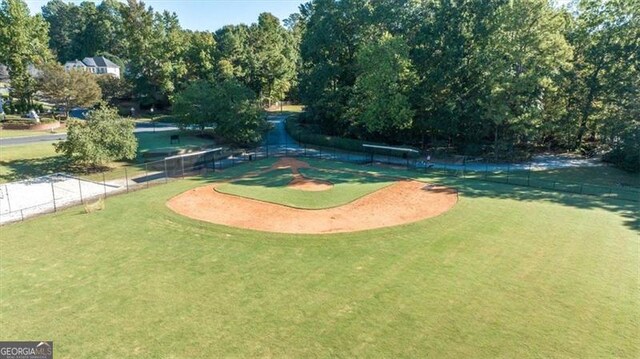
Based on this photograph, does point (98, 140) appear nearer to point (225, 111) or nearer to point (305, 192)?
point (225, 111)

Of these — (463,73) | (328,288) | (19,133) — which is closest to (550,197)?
(463,73)

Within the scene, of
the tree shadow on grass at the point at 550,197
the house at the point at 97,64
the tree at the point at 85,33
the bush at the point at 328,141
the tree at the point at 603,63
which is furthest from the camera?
the tree at the point at 85,33

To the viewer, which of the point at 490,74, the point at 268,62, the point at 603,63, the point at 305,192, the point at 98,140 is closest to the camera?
the point at 305,192

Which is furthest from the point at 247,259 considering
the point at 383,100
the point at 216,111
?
the point at 216,111

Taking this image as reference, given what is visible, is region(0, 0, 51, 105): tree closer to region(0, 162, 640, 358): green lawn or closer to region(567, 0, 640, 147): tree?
region(0, 162, 640, 358): green lawn

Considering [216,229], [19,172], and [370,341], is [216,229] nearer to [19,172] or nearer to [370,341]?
[370,341]

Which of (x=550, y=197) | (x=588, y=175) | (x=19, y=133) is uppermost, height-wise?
(x=19, y=133)

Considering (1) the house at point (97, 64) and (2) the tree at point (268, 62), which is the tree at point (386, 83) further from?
(1) the house at point (97, 64)

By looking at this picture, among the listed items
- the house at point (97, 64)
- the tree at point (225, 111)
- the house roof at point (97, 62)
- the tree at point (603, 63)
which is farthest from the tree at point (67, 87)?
the tree at point (603, 63)
